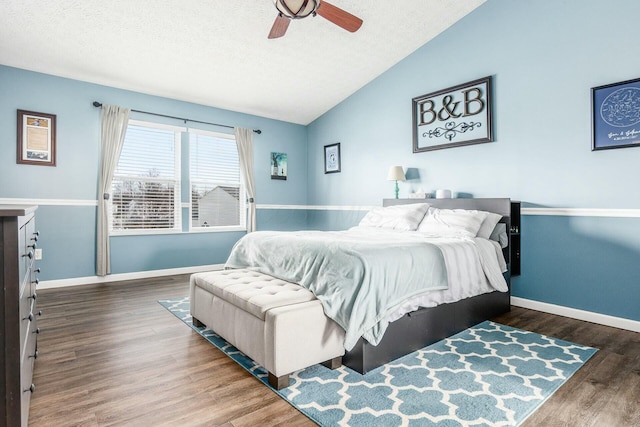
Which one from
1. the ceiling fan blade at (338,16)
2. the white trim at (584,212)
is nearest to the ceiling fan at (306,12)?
the ceiling fan blade at (338,16)

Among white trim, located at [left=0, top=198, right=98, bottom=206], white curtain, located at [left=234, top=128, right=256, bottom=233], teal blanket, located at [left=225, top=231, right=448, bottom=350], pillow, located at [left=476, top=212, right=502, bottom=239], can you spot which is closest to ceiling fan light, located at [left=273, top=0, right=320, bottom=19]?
teal blanket, located at [left=225, top=231, right=448, bottom=350]

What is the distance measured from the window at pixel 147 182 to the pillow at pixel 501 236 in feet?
13.7

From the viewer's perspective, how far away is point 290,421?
5.43 ft

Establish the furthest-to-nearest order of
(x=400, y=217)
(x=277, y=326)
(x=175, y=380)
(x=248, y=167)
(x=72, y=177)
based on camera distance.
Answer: (x=248, y=167) < (x=72, y=177) < (x=400, y=217) < (x=175, y=380) < (x=277, y=326)

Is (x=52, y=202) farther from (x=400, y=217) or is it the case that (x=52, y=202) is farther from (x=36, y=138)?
(x=400, y=217)

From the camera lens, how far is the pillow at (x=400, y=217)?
379cm

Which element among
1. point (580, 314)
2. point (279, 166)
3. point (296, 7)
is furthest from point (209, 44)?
point (580, 314)

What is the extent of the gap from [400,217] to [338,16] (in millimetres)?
2100

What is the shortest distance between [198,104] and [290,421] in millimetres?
4822

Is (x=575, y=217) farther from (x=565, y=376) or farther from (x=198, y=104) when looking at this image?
(x=198, y=104)

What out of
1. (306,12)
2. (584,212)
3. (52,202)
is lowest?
(584,212)

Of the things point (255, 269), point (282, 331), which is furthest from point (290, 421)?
point (255, 269)

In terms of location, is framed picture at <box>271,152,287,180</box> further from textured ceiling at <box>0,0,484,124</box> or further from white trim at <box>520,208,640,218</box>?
white trim at <box>520,208,640,218</box>

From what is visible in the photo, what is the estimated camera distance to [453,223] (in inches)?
134
